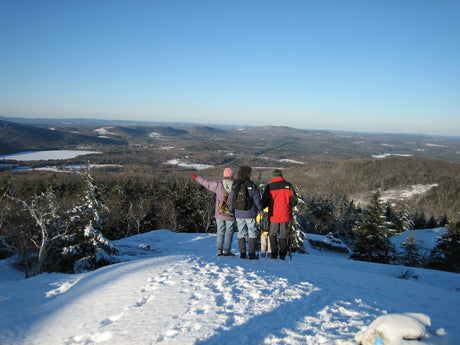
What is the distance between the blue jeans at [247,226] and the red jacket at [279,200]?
22.6 inches

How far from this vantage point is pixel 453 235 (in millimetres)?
20969

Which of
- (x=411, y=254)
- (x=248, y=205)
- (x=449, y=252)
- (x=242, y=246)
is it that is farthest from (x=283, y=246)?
(x=449, y=252)

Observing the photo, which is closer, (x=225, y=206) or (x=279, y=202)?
(x=225, y=206)

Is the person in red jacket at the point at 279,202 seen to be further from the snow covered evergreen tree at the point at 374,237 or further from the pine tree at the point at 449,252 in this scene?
the pine tree at the point at 449,252

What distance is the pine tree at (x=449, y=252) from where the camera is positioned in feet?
67.1

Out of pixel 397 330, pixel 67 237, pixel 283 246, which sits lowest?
pixel 67 237

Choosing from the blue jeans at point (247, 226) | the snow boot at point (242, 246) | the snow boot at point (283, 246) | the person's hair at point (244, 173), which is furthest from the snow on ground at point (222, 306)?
the person's hair at point (244, 173)

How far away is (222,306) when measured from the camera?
12.7 feet

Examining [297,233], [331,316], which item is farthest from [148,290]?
[297,233]

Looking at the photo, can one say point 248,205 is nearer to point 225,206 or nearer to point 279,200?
point 225,206

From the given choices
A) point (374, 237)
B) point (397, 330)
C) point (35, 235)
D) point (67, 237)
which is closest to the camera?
point (397, 330)

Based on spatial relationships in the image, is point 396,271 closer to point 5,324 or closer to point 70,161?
point 5,324

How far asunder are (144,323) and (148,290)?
1162 millimetres

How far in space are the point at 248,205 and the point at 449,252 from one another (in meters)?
25.2
